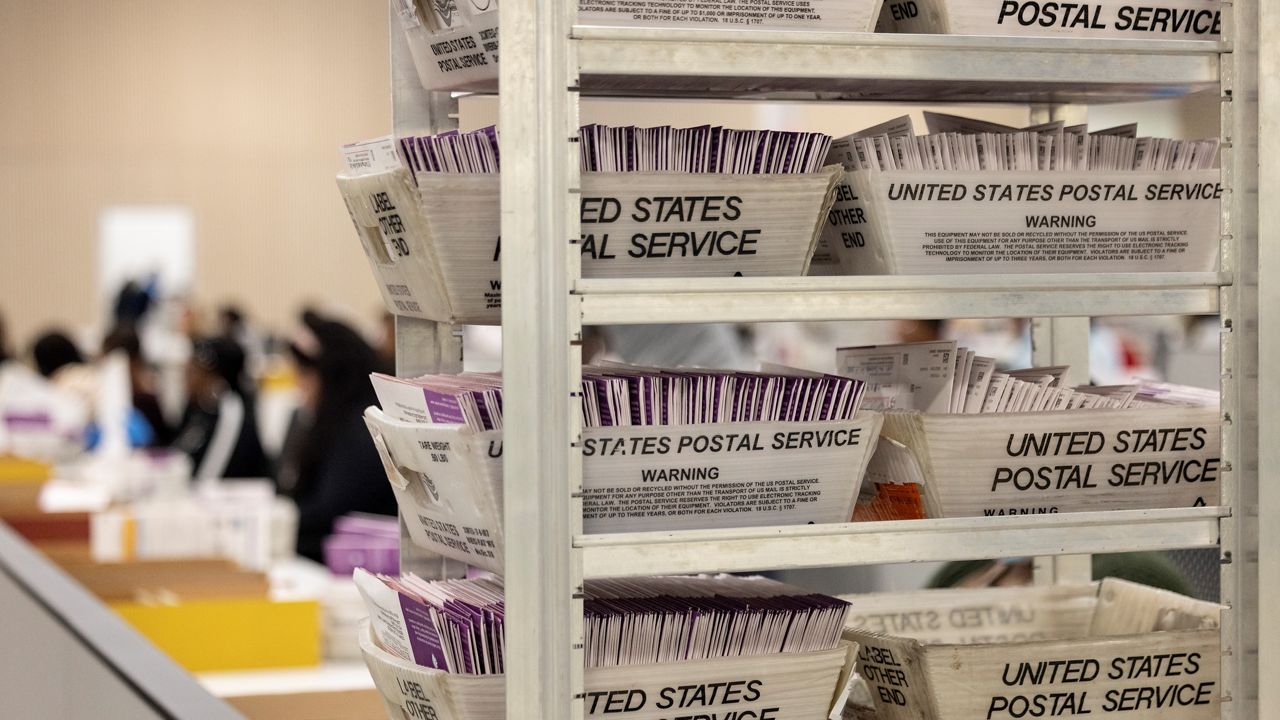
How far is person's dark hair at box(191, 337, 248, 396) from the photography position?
7.62 metres

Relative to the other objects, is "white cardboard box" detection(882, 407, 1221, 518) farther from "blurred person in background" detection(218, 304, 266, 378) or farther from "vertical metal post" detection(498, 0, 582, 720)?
"blurred person in background" detection(218, 304, 266, 378)

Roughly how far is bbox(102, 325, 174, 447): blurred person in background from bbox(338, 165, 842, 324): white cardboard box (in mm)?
6604

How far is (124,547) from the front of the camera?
399 centimetres

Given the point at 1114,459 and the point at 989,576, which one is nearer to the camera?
the point at 1114,459

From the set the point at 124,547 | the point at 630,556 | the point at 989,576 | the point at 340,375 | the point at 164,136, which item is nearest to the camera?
the point at 630,556

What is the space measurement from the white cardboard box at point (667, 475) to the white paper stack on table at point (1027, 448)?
87mm

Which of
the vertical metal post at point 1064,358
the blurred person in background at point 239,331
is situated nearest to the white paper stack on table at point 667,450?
the vertical metal post at point 1064,358

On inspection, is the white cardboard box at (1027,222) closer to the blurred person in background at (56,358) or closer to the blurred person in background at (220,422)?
the blurred person in background at (220,422)

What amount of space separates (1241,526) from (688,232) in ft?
2.15

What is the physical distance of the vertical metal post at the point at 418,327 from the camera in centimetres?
173

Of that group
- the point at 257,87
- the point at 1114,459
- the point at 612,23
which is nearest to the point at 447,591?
the point at 612,23

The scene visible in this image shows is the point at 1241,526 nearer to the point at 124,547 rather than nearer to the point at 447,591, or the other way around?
the point at 447,591

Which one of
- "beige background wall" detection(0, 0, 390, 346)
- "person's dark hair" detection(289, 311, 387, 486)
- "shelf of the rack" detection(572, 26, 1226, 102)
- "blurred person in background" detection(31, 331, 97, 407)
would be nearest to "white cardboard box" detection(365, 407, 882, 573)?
"shelf of the rack" detection(572, 26, 1226, 102)

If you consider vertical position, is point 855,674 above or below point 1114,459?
below
